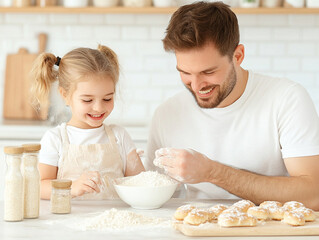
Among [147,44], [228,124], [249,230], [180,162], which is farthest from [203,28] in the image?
[147,44]

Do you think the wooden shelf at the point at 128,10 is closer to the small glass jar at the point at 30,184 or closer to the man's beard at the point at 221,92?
the man's beard at the point at 221,92

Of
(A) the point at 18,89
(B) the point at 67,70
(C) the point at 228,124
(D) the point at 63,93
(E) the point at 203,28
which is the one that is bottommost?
(A) the point at 18,89

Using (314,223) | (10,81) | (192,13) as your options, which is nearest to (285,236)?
(314,223)

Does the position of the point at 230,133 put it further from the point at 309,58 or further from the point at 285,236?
the point at 309,58

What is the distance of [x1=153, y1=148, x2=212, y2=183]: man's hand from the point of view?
207cm

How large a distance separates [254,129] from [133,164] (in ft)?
1.87

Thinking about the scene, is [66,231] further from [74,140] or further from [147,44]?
[147,44]

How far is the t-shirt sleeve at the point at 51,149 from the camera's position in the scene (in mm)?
2432

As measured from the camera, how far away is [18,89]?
14.9ft

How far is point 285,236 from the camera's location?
1728mm

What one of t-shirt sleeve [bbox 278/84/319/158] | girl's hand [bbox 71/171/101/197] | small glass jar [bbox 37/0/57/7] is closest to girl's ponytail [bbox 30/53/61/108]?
girl's hand [bbox 71/171/101/197]

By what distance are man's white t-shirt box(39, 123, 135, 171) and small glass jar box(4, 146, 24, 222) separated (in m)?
0.58

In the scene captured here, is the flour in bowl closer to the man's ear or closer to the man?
the man

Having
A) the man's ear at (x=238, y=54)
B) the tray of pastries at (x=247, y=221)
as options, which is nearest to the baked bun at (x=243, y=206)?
the tray of pastries at (x=247, y=221)
